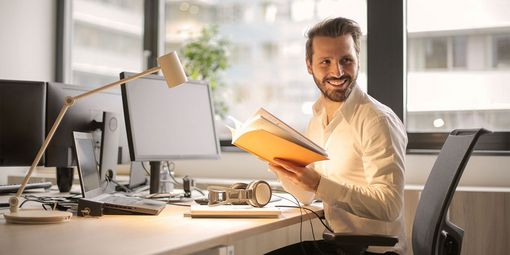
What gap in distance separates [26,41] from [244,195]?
2.75 m

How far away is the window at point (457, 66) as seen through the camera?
327cm

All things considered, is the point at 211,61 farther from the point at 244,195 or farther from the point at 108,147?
the point at 244,195

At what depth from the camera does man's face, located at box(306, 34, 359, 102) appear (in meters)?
2.39

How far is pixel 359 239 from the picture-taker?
1951 mm

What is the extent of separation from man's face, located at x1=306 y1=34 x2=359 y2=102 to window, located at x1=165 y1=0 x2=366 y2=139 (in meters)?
1.30

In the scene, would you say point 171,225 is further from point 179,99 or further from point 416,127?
point 416,127

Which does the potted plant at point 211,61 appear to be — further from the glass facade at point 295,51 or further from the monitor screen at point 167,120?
the monitor screen at point 167,120

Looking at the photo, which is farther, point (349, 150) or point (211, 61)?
point (211, 61)

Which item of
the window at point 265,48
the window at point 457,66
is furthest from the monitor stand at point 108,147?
the window at point 457,66

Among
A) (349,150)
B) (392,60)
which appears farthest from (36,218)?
(392,60)

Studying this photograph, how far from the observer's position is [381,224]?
2240mm

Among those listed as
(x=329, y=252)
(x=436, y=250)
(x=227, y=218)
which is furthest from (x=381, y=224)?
(x=227, y=218)

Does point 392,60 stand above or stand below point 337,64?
above

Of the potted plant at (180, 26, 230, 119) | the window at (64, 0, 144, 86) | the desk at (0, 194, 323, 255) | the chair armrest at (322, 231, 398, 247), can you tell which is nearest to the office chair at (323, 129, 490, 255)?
the chair armrest at (322, 231, 398, 247)
